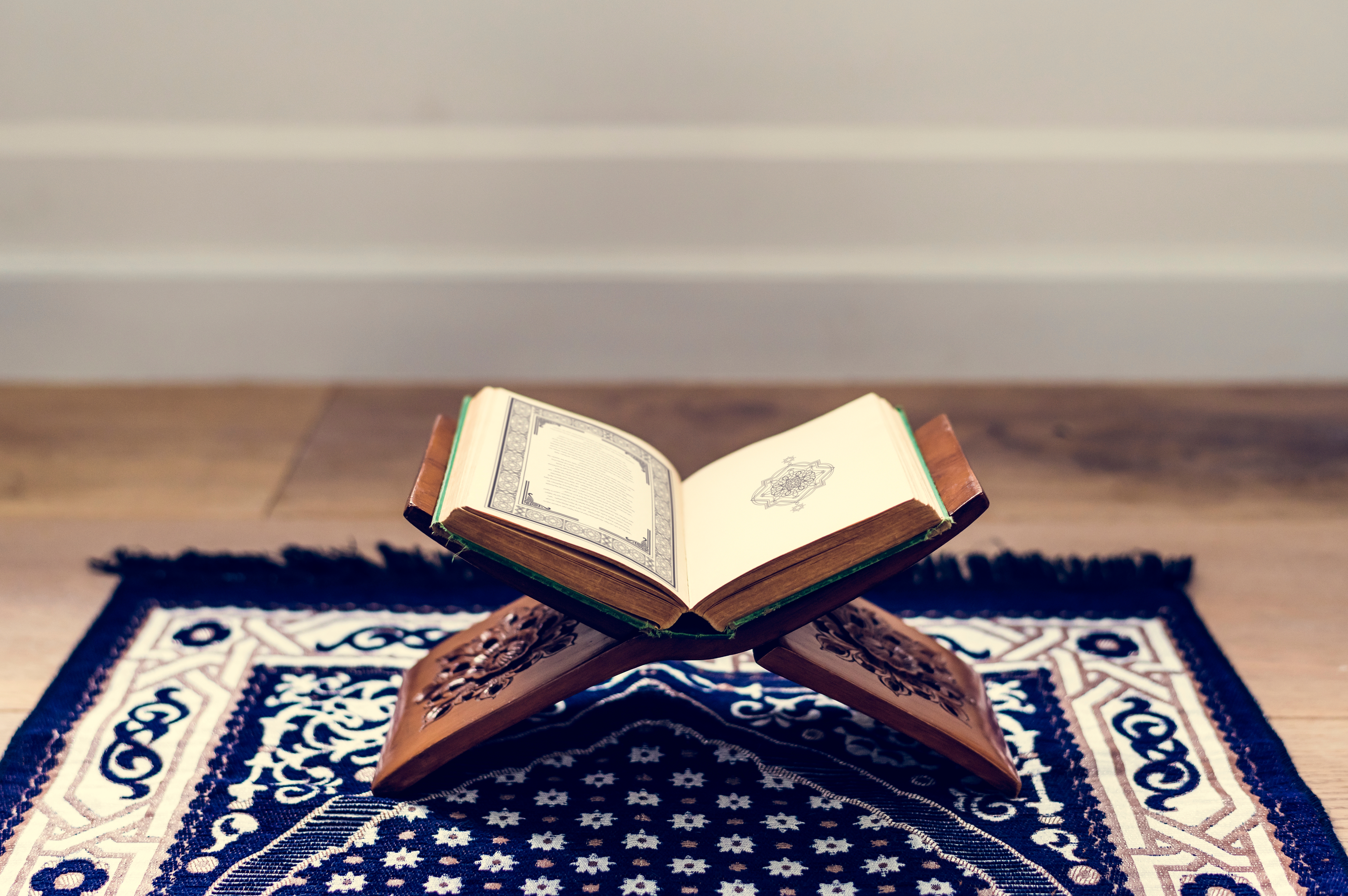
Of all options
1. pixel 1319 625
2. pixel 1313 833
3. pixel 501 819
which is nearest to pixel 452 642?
pixel 501 819

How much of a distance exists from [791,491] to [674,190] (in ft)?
4.24

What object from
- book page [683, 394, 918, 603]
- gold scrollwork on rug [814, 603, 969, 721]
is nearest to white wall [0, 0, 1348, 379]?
book page [683, 394, 918, 603]

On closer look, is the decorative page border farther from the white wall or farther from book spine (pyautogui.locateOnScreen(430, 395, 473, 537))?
the white wall

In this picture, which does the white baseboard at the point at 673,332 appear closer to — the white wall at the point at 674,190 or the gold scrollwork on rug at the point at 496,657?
the white wall at the point at 674,190

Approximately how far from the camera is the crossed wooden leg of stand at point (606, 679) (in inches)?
55.1

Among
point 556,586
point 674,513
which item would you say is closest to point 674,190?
point 674,513

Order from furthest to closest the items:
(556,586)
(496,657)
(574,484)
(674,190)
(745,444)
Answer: (674,190) < (745,444) < (496,657) < (574,484) < (556,586)

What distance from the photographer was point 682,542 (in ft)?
4.80

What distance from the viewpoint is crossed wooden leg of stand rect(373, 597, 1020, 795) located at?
4.59ft

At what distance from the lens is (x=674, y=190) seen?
8.48ft

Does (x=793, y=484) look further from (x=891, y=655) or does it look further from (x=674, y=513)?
(x=891, y=655)

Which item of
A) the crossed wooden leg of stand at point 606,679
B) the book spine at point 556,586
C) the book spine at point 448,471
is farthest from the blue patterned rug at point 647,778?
the book spine at point 448,471

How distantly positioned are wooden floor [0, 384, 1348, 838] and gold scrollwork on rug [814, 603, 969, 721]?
1.55 ft

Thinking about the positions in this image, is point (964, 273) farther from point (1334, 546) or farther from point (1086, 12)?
point (1334, 546)
